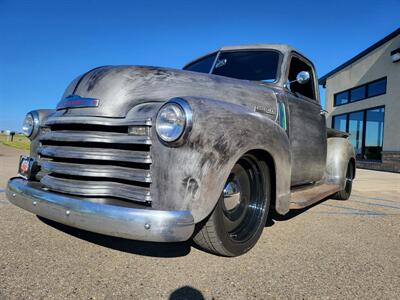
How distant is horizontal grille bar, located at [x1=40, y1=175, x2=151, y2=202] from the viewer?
2.20 m

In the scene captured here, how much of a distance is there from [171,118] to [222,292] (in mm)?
1115

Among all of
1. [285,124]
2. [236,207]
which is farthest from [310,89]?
[236,207]

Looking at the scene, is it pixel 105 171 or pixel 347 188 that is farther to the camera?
pixel 347 188

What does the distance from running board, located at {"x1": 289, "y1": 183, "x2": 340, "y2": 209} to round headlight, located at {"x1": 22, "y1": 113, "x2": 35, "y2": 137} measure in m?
2.56

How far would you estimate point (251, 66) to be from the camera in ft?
12.7

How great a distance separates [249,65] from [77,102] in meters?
2.07

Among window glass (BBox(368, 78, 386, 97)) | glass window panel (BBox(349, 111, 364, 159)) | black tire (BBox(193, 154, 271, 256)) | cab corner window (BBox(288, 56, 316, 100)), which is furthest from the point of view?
glass window panel (BBox(349, 111, 364, 159))

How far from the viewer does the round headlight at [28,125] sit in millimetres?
3230

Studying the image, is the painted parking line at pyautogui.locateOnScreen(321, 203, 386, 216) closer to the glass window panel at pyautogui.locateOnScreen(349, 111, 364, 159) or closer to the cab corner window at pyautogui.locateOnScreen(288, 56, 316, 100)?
the cab corner window at pyautogui.locateOnScreen(288, 56, 316, 100)

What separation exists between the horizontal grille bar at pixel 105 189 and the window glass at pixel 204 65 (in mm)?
2226

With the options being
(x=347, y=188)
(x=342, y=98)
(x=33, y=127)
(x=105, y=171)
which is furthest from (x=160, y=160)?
(x=342, y=98)

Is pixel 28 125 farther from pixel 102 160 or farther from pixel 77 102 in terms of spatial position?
pixel 102 160

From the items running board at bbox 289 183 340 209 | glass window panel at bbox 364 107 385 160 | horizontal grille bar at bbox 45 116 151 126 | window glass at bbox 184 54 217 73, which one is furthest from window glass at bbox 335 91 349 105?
horizontal grille bar at bbox 45 116 151 126

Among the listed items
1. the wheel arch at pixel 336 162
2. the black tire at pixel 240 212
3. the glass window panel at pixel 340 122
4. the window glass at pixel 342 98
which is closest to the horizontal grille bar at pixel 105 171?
the black tire at pixel 240 212
